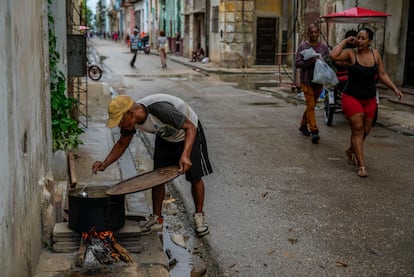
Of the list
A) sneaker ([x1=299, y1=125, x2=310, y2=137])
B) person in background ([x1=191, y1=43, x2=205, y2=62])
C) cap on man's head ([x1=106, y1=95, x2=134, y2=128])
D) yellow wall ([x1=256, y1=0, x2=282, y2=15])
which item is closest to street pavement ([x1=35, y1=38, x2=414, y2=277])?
cap on man's head ([x1=106, y1=95, x2=134, y2=128])

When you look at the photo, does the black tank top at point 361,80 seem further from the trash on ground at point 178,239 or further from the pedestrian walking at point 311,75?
the trash on ground at point 178,239

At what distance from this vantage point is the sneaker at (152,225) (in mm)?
5062

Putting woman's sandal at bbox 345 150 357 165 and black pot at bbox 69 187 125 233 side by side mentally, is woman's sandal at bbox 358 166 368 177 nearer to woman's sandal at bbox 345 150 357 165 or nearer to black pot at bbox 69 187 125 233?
woman's sandal at bbox 345 150 357 165

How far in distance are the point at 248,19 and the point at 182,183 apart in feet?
70.9

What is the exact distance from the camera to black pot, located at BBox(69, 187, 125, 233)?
4434mm

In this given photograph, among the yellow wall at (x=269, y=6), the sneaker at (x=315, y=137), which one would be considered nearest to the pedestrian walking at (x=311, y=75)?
the sneaker at (x=315, y=137)

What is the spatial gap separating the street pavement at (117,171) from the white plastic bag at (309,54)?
7.50 feet

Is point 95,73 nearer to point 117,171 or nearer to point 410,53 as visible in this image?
point 410,53

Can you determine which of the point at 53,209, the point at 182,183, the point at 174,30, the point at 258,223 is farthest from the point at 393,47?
the point at 174,30

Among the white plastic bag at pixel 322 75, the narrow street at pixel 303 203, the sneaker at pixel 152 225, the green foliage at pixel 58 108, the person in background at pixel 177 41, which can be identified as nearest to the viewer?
the narrow street at pixel 303 203

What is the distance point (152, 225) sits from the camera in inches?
202

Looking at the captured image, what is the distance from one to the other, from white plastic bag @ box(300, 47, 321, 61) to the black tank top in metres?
2.01

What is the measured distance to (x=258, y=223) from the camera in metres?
5.66

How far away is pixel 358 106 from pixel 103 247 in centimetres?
418
